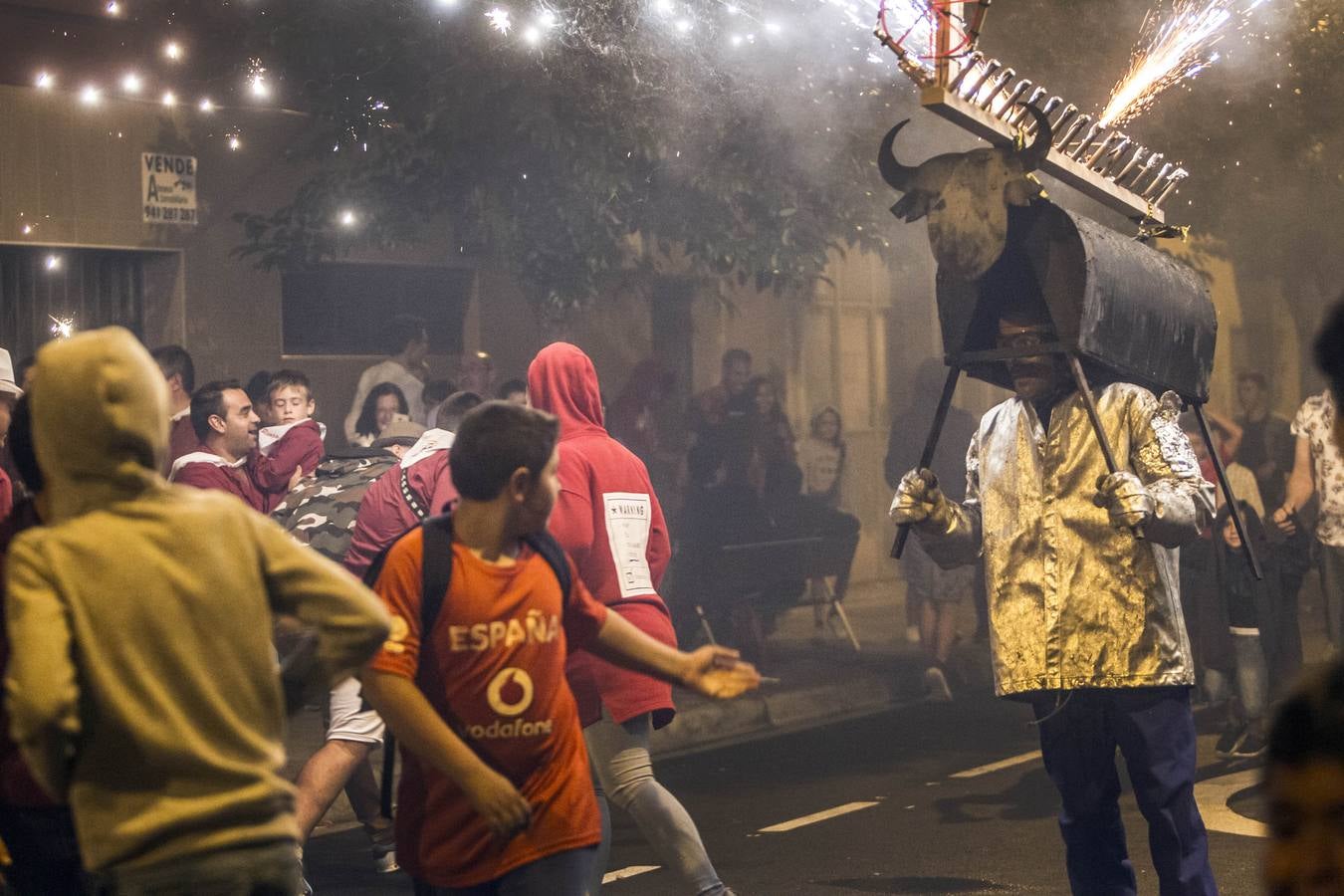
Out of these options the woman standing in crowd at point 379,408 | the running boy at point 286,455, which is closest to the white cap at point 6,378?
the running boy at point 286,455

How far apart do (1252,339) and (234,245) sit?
16114 mm

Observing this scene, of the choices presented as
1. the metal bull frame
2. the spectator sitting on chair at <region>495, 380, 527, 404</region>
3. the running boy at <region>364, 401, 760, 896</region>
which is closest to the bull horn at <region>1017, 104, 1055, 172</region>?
the metal bull frame

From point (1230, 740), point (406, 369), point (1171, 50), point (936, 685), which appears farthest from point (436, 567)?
point (406, 369)

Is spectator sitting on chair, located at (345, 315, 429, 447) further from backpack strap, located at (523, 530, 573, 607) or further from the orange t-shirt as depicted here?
the orange t-shirt

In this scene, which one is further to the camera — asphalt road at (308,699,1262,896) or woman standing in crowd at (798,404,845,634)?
woman standing in crowd at (798,404,845,634)

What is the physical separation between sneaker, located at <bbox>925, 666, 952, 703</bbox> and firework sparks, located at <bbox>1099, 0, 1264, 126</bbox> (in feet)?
11.9

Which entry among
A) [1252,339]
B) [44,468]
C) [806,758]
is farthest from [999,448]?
[1252,339]

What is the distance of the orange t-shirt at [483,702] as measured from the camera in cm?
380

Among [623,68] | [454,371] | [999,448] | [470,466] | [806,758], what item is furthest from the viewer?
[454,371]

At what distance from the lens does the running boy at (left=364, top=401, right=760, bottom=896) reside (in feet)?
12.3

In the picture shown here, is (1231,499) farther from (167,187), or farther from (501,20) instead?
(167,187)

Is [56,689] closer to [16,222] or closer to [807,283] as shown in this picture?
[16,222]

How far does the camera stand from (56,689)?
9.75ft

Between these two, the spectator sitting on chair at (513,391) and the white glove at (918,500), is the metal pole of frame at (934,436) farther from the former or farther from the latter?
the spectator sitting on chair at (513,391)
